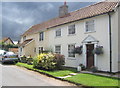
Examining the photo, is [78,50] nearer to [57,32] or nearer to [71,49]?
[71,49]

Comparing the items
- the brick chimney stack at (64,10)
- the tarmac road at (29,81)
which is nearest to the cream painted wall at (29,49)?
the brick chimney stack at (64,10)

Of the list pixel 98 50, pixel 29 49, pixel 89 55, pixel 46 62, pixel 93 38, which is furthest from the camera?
pixel 29 49

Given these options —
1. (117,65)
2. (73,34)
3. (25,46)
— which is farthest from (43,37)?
(117,65)

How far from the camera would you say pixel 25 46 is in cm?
2533

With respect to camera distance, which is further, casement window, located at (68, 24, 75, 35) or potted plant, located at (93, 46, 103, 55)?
casement window, located at (68, 24, 75, 35)

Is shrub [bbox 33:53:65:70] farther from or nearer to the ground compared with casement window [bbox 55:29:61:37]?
nearer to the ground

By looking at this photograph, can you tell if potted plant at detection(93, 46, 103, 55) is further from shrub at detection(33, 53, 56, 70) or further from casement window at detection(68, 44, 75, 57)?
shrub at detection(33, 53, 56, 70)

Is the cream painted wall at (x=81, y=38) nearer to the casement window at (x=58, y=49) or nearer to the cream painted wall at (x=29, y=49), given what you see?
the casement window at (x=58, y=49)

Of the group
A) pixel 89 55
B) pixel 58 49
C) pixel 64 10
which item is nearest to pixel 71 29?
pixel 58 49

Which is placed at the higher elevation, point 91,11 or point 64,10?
point 64,10

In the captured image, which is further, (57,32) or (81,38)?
(57,32)

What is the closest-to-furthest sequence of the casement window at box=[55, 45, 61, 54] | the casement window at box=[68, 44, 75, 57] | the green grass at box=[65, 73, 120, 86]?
the green grass at box=[65, 73, 120, 86] → the casement window at box=[68, 44, 75, 57] → the casement window at box=[55, 45, 61, 54]

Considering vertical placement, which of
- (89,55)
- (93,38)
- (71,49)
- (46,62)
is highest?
(93,38)

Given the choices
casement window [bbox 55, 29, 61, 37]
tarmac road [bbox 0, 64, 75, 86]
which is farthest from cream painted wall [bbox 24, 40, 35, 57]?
tarmac road [bbox 0, 64, 75, 86]
